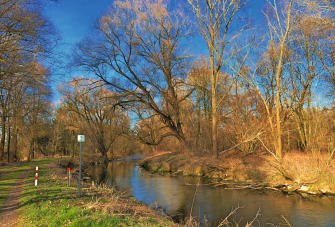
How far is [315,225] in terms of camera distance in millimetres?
9055

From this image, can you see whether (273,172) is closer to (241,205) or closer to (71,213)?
(241,205)

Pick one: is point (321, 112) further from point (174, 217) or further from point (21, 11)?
point (21, 11)

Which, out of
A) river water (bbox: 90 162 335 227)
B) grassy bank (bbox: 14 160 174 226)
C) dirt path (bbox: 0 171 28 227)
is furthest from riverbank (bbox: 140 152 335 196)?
dirt path (bbox: 0 171 28 227)

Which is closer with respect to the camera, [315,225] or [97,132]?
[315,225]

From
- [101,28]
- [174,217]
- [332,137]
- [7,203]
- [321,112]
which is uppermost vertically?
[101,28]

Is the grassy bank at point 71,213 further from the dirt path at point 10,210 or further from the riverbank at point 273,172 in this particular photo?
the riverbank at point 273,172

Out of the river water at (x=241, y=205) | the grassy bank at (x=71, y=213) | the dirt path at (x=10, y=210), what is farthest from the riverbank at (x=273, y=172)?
the dirt path at (x=10, y=210)

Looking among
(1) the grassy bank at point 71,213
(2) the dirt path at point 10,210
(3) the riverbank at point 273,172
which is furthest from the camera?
(3) the riverbank at point 273,172

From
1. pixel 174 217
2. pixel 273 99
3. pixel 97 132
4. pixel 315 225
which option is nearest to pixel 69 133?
pixel 97 132

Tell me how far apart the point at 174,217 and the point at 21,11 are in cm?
1117

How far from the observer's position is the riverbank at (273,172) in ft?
45.0

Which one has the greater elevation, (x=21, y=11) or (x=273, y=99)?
(x=21, y=11)

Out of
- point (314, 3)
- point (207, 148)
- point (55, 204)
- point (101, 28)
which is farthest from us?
point (207, 148)

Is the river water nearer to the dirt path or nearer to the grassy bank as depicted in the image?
the grassy bank
